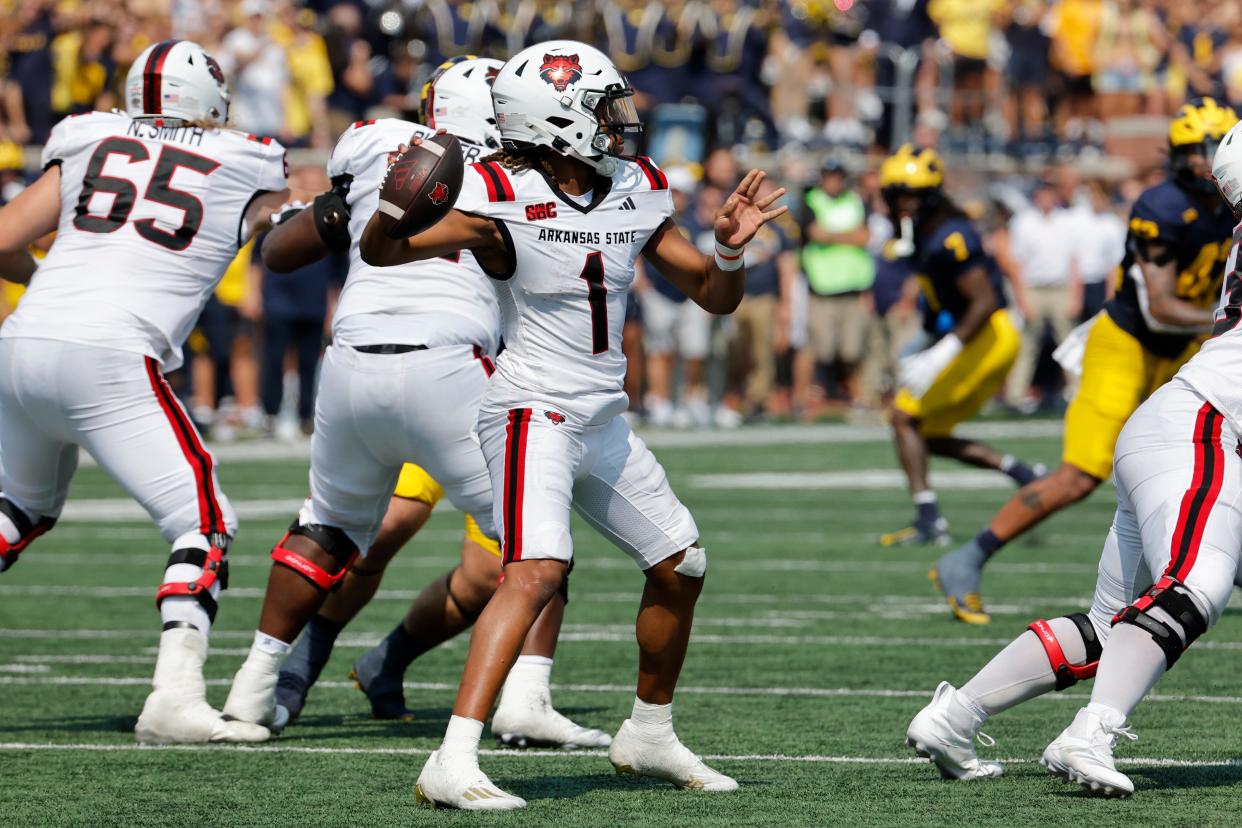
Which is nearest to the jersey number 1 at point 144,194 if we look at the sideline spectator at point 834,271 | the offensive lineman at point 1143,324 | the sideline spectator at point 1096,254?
the offensive lineman at point 1143,324

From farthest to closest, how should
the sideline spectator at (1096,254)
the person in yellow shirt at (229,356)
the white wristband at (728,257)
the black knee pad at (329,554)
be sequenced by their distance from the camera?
the sideline spectator at (1096,254)
the person in yellow shirt at (229,356)
the black knee pad at (329,554)
the white wristband at (728,257)

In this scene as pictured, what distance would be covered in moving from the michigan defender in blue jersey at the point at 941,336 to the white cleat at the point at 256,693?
547 centimetres

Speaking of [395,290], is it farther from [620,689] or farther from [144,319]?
[620,689]

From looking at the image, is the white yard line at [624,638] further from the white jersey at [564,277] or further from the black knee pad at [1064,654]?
the white jersey at [564,277]

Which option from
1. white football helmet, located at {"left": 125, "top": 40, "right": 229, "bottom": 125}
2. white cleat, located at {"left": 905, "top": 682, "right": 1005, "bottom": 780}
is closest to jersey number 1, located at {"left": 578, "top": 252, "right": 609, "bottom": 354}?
white cleat, located at {"left": 905, "top": 682, "right": 1005, "bottom": 780}

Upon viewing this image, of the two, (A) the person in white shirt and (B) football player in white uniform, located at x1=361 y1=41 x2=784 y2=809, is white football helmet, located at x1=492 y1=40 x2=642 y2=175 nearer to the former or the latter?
(B) football player in white uniform, located at x1=361 y1=41 x2=784 y2=809

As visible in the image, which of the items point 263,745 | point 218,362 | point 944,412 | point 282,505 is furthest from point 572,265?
point 218,362

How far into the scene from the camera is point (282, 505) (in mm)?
12859

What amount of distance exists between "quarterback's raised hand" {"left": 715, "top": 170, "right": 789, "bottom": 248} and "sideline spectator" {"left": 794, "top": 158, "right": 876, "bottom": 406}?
543 inches

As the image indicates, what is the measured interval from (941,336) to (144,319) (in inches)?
233

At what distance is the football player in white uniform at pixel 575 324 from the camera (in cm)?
511

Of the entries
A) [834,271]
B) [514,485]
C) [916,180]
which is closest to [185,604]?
[514,485]

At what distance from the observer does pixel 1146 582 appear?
17.5 ft

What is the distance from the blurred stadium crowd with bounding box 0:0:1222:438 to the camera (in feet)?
58.9
